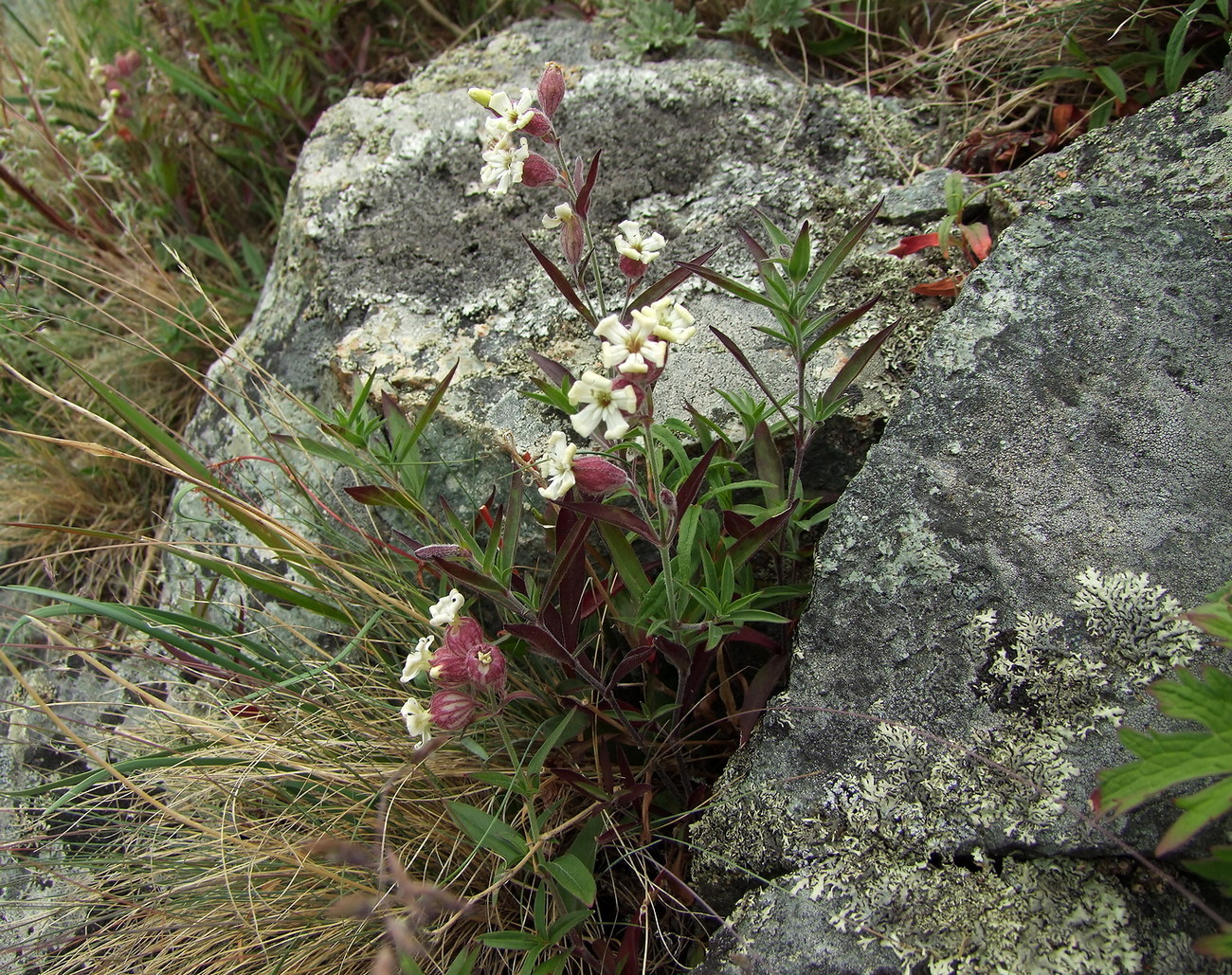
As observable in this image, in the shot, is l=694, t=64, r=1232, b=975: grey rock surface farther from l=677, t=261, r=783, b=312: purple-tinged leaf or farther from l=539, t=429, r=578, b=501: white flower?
l=539, t=429, r=578, b=501: white flower

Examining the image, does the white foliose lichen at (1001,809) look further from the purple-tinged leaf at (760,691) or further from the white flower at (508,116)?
the white flower at (508,116)

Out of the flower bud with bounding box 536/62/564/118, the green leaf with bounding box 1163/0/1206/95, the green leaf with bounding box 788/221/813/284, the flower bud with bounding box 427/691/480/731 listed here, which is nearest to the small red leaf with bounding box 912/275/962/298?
the green leaf with bounding box 788/221/813/284

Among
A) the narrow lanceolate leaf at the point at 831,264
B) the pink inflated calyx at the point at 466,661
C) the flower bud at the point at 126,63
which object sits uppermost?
the flower bud at the point at 126,63

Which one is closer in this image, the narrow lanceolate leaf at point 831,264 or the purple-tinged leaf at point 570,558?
the purple-tinged leaf at point 570,558

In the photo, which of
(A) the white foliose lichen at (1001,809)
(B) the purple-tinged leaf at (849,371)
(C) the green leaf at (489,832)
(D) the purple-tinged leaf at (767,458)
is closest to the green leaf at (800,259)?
(B) the purple-tinged leaf at (849,371)

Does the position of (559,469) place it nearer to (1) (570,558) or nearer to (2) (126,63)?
(1) (570,558)

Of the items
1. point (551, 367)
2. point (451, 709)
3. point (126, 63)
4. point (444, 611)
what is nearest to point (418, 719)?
point (451, 709)

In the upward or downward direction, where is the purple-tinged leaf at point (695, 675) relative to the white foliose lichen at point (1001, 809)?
→ upward
